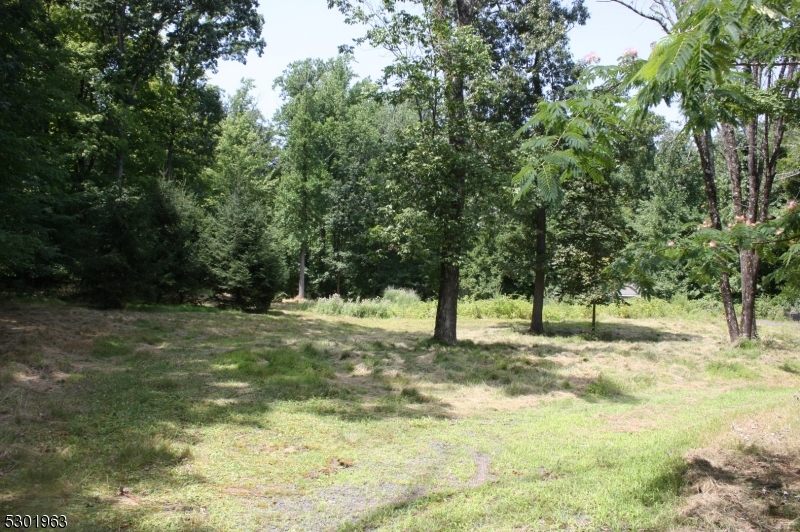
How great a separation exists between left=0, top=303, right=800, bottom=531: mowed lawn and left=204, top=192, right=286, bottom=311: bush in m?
8.06

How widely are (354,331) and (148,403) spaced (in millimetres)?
10109

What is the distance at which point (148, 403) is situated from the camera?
6.31m

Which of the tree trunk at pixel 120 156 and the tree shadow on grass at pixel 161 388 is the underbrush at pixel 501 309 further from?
the tree trunk at pixel 120 156

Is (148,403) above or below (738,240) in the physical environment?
below

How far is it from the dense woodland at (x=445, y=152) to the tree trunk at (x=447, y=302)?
0.25 feet

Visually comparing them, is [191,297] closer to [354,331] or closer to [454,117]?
[354,331]

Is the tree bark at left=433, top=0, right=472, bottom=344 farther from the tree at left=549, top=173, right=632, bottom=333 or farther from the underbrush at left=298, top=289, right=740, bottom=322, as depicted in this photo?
the underbrush at left=298, top=289, right=740, bottom=322

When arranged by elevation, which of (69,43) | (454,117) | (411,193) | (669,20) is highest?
(69,43)

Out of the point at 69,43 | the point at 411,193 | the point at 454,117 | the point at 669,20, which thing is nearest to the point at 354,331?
the point at 411,193

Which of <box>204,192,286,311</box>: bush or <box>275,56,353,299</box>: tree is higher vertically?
<box>275,56,353,299</box>: tree

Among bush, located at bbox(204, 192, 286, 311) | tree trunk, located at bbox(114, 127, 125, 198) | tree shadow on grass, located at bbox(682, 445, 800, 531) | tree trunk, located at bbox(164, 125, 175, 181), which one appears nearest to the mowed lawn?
tree shadow on grass, located at bbox(682, 445, 800, 531)

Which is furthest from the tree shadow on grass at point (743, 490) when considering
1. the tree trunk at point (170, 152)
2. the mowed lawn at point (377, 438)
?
the tree trunk at point (170, 152)

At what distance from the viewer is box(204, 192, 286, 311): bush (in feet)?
63.6

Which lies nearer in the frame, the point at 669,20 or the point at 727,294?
the point at 669,20
